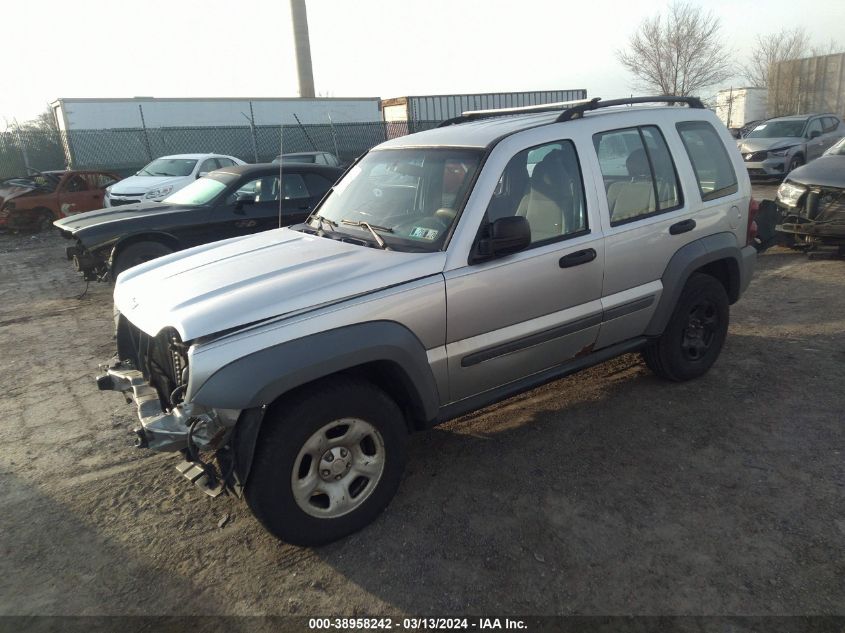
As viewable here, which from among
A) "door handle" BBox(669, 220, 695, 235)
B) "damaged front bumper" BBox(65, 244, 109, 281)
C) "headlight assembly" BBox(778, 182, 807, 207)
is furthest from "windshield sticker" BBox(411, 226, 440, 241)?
"headlight assembly" BBox(778, 182, 807, 207)

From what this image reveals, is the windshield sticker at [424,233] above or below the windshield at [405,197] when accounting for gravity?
below

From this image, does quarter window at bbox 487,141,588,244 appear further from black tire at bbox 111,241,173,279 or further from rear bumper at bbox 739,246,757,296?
black tire at bbox 111,241,173,279

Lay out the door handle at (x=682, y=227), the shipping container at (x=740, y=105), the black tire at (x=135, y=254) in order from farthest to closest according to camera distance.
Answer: the shipping container at (x=740, y=105) < the black tire at (x=135, y=254) < the door handle at (x=682, y=227)

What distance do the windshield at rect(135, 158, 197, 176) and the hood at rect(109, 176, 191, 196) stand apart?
26 centimetres

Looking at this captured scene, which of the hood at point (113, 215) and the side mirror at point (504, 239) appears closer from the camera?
the side mirror at point (504, 239)

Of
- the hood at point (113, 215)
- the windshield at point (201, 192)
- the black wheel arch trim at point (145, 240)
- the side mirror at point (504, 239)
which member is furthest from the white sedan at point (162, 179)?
the side mirror at point (504, 239)

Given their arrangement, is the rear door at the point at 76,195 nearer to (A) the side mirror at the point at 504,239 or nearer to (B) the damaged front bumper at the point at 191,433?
(B) the damaged front bumper at the point at 191,433

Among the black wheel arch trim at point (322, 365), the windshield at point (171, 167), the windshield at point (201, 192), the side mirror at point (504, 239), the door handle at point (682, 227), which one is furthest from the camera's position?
the windshield at point (171, 167)

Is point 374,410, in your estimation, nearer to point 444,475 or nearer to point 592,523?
point 444,475

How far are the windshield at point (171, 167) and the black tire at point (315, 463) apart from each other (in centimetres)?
1172

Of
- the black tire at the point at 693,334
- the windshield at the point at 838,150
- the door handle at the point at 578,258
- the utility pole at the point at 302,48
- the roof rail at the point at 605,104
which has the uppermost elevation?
the utility pole at the point at 302,48

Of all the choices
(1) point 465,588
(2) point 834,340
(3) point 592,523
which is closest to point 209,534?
(1) point 465,588

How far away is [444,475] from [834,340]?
3917mm

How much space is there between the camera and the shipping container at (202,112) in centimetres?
2031
